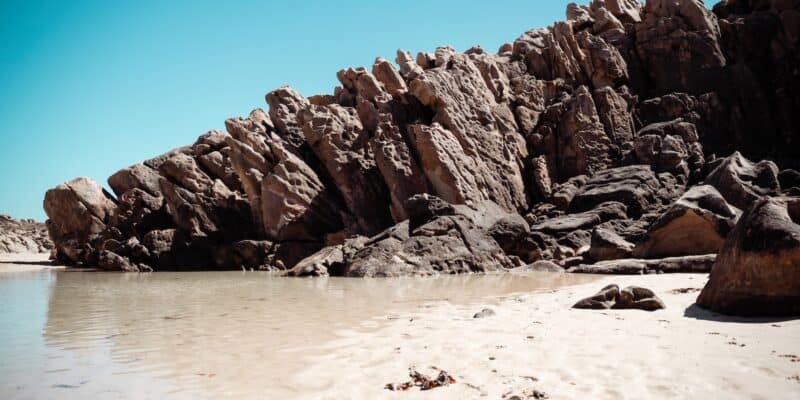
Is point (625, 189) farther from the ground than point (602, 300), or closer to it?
farther from the ground

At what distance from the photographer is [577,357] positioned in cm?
479

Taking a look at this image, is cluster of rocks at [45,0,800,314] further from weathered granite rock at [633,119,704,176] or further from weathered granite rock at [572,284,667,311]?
weathered granite rock at [572,284,667,311]

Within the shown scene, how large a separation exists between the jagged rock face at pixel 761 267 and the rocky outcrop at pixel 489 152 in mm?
13229

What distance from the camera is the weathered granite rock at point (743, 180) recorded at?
1859 cm

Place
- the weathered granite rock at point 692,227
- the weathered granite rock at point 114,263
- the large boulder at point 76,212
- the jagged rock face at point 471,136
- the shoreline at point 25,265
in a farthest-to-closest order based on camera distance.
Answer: the large boulder at point 76,212
the shoreline at point 25,265
the weathered granite rock at point 114,263
the jagged rock face at point 471,136
the weathered granite rock at point 692,227

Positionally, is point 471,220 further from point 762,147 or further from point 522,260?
point 762,147

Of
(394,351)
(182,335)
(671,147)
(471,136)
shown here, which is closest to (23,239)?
→ (471,136)

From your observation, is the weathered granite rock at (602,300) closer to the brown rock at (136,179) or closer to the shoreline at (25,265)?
the shoreline at (25,265)

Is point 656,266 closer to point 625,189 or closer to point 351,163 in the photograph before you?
point 625,189

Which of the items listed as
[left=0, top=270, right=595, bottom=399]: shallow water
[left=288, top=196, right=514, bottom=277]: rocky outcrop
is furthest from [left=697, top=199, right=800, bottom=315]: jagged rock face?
[left=288, top=196, right=514, bottom=277]: rocky outcrop

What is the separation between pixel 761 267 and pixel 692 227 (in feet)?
35.2

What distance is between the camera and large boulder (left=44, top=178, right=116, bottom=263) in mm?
31562

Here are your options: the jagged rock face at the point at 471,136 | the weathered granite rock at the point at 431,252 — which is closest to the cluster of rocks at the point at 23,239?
the jagged rock face at the point at 471,136

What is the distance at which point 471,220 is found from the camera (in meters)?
20.8
